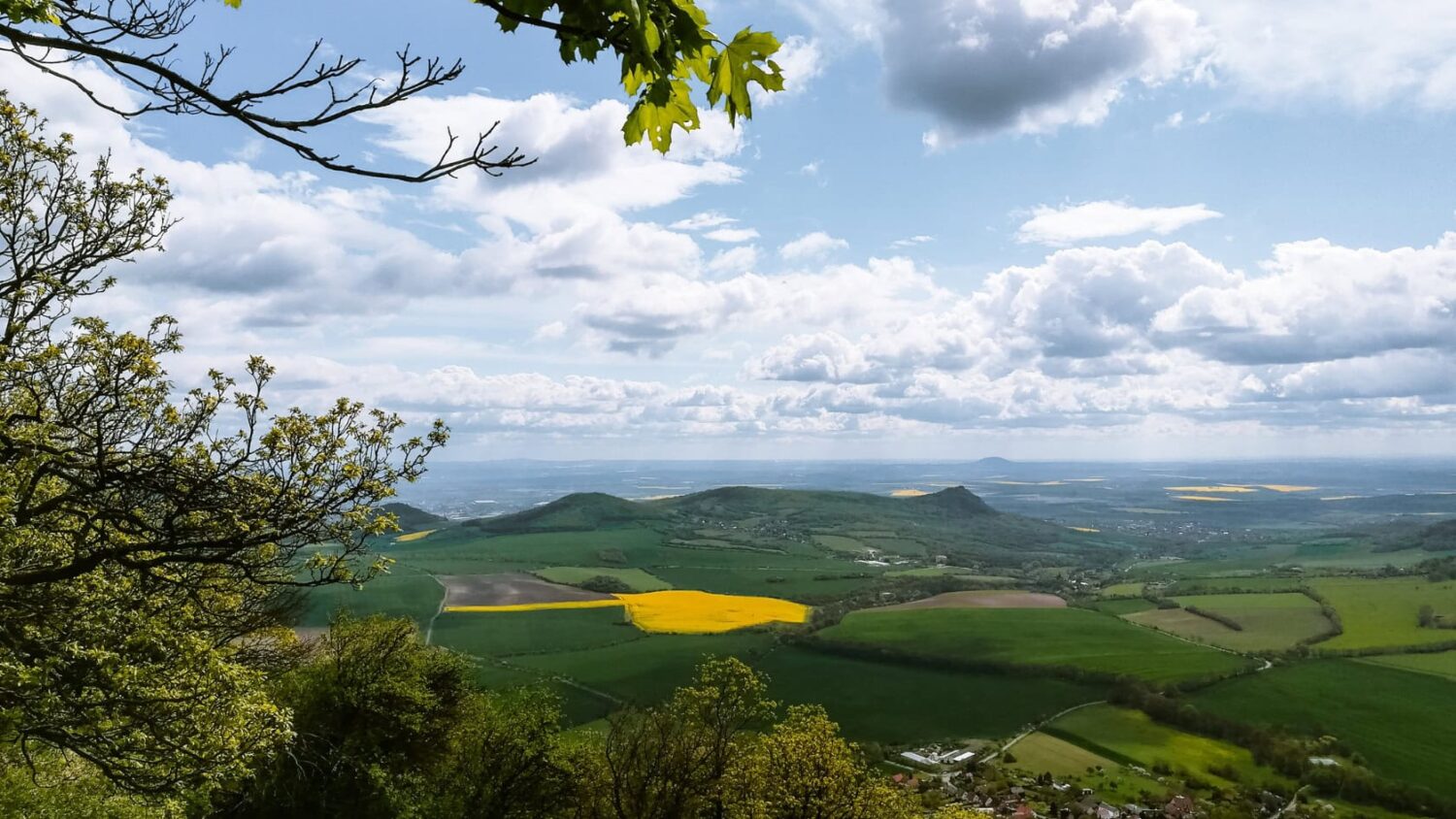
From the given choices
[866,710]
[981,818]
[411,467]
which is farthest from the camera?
[866,710]

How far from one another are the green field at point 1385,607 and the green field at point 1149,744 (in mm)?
43637

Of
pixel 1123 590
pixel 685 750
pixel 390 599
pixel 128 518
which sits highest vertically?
pixel 128 518

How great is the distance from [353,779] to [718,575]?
138157 millimetres

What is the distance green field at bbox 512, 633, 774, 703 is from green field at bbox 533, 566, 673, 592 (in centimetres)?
4396

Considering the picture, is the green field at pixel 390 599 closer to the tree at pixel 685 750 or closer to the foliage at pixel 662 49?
the tree at pixel 685 750

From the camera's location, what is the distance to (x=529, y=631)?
10650cm

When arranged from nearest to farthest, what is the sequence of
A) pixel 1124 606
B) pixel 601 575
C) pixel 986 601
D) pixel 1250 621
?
pixel 1250 621 < pixel 986 601 < pixel 1124 606 < pixel 601 575

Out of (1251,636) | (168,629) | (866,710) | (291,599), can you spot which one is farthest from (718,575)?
(168,629)

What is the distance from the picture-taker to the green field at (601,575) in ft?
489

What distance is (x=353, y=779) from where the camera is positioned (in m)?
28.1

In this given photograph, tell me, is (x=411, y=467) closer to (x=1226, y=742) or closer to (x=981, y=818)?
(x=981, y=818)

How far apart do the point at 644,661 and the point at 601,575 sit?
6769cm

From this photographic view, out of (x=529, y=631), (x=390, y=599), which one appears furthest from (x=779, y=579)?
(x=390, y=599)

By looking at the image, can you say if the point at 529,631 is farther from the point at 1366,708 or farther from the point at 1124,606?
the point at 1124,606
